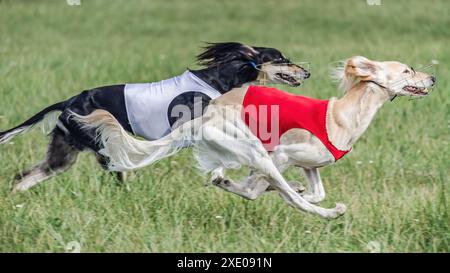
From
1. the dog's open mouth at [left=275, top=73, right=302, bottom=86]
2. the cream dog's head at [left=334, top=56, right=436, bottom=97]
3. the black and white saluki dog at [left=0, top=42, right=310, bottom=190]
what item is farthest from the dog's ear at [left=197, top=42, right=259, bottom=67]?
the cream dog's head at [left=334, top=56, right=436, bottom=97]

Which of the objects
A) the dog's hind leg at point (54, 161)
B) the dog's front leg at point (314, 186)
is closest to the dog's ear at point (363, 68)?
the dog's front leg at point (314, 186)

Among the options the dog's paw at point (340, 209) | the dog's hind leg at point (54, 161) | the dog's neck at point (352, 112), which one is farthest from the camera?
the dog's hind leg at point (54, 161)

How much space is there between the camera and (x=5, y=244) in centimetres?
438

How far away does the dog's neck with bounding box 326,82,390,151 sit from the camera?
469 centimetres

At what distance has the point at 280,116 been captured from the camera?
15.4 ft

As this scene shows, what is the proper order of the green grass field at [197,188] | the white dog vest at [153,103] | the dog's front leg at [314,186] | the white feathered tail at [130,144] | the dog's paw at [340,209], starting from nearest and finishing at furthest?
the green grass field at [197,188] < the dog's paw at [340,209] < the white feathered tail at [130,144] < the dog's front leg at [314,186] < the white dog vest at [153,103]

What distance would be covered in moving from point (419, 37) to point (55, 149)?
8895 mm

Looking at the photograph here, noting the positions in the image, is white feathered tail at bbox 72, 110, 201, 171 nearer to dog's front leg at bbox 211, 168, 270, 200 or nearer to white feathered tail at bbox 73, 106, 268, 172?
white feathered tail at bbox 73, 106, 268, 172

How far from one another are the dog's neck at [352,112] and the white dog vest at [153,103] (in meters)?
0.90

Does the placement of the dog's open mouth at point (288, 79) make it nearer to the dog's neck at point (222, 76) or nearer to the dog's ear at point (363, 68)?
the dog's neck at point (222, 76)

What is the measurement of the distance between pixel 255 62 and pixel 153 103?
79 centimetres

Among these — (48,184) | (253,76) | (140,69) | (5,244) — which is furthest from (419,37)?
(5,244)

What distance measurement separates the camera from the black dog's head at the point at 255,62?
5.43 metres
